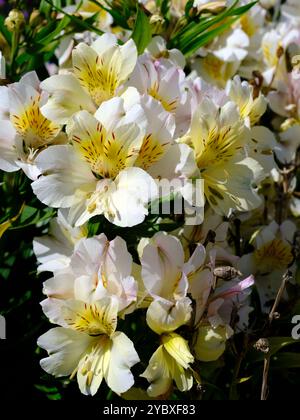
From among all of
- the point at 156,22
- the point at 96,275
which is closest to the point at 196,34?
the point at 156,22

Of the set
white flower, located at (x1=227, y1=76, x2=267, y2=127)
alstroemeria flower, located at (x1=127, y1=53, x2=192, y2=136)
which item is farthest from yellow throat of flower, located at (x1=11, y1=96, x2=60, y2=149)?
white flower, located at (x1=227, y1=76, x2=267, y2=127)

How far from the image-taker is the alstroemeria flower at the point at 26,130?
796mm

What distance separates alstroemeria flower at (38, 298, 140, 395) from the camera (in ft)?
2.44

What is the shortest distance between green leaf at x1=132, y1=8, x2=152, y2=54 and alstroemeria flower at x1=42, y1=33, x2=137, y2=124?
0.12 meters

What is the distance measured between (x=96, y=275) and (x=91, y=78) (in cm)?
23

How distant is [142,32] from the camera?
0.94m

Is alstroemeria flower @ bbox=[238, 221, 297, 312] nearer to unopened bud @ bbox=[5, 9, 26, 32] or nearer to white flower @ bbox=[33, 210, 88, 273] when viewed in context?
white flower @ bbox=[33, 210, 88, 273]

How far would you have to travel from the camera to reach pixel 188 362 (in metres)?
0.74

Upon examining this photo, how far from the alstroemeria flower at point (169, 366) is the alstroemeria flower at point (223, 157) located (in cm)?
17

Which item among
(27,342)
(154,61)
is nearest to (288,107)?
(154,61)

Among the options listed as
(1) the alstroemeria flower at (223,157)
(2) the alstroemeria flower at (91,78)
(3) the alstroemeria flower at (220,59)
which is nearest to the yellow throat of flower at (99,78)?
(2) the alstroemeria flower at (91,78)

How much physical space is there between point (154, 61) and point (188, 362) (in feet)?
1.20

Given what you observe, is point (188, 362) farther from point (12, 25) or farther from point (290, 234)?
point (12, 25)

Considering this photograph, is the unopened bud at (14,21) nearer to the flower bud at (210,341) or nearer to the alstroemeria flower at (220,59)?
the alstroemeria flower at (220,59)
